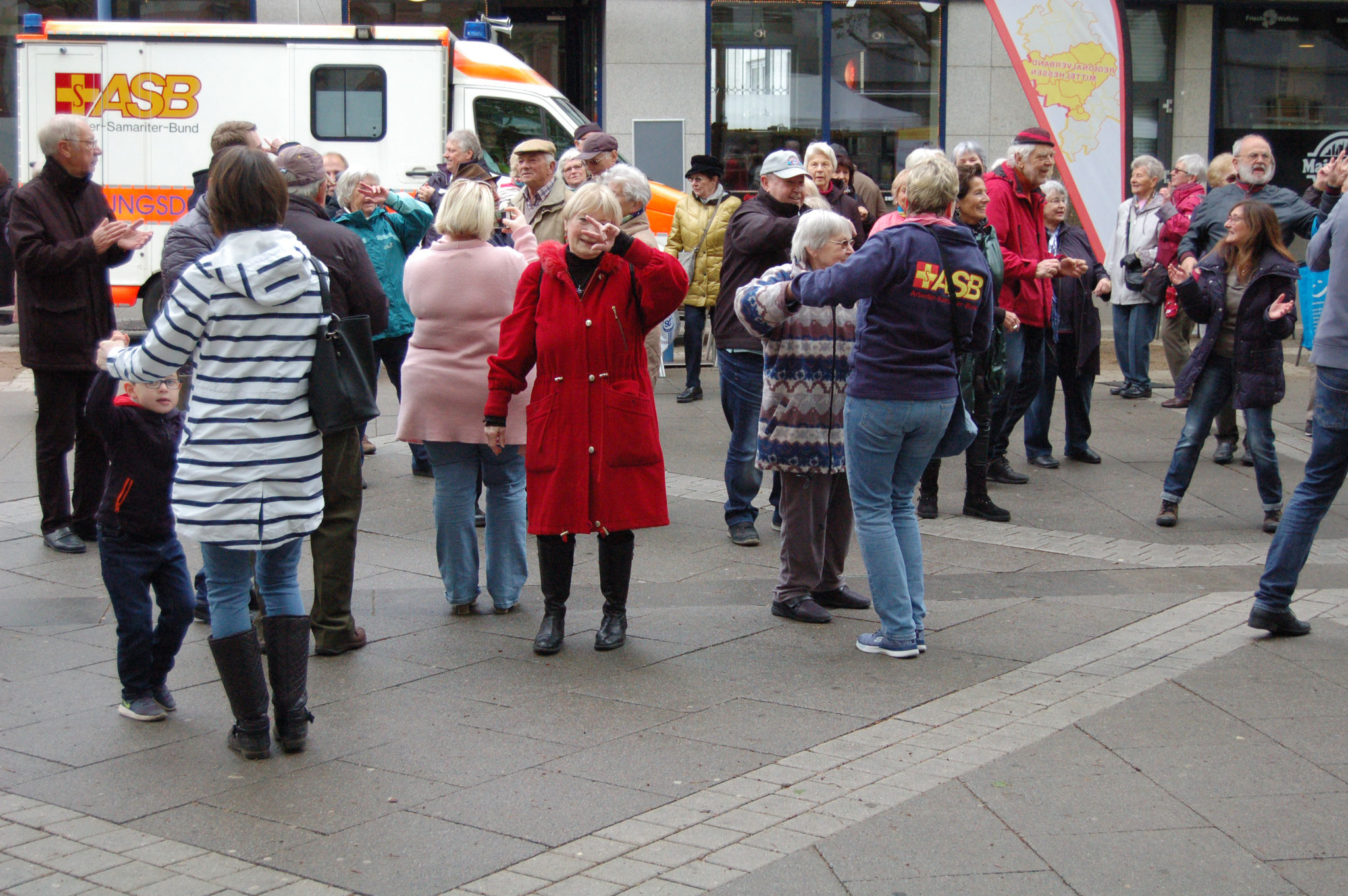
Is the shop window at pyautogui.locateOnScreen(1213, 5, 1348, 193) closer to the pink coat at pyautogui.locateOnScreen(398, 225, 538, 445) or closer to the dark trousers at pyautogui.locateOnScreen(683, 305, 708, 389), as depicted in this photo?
the dark trousers at pyautogui.locateOnScreen(683, 305, 708, 389)

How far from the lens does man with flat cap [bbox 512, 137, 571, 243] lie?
7.62m

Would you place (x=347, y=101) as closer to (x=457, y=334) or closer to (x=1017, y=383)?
(x=1017, y=383)

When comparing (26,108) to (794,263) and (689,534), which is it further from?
(794,263)

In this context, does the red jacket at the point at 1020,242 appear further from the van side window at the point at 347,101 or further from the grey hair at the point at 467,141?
the van side window at the point at 347,101

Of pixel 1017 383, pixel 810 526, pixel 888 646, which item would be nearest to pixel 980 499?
pixel 1017 383

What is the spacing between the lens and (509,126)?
14.0 metres

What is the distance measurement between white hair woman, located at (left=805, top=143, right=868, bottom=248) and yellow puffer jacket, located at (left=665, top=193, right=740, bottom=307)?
123 centimetres

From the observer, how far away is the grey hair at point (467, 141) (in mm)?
8672

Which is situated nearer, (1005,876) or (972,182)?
(1005,876)

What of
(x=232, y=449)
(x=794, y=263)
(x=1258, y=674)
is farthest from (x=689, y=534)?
(x=232, y=449)

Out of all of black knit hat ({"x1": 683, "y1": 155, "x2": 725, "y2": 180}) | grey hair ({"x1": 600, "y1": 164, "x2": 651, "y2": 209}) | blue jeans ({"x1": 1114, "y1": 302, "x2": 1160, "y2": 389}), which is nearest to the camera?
grey hair ({"x1": 600, "y1": 164, "x2": 651, "y2": 209})

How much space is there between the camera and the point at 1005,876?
3.59 meters

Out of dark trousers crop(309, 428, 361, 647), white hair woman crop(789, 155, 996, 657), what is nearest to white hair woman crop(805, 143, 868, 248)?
white hair woman crop(789, 155, 996, 657)

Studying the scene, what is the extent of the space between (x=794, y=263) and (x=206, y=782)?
9.71 ft
